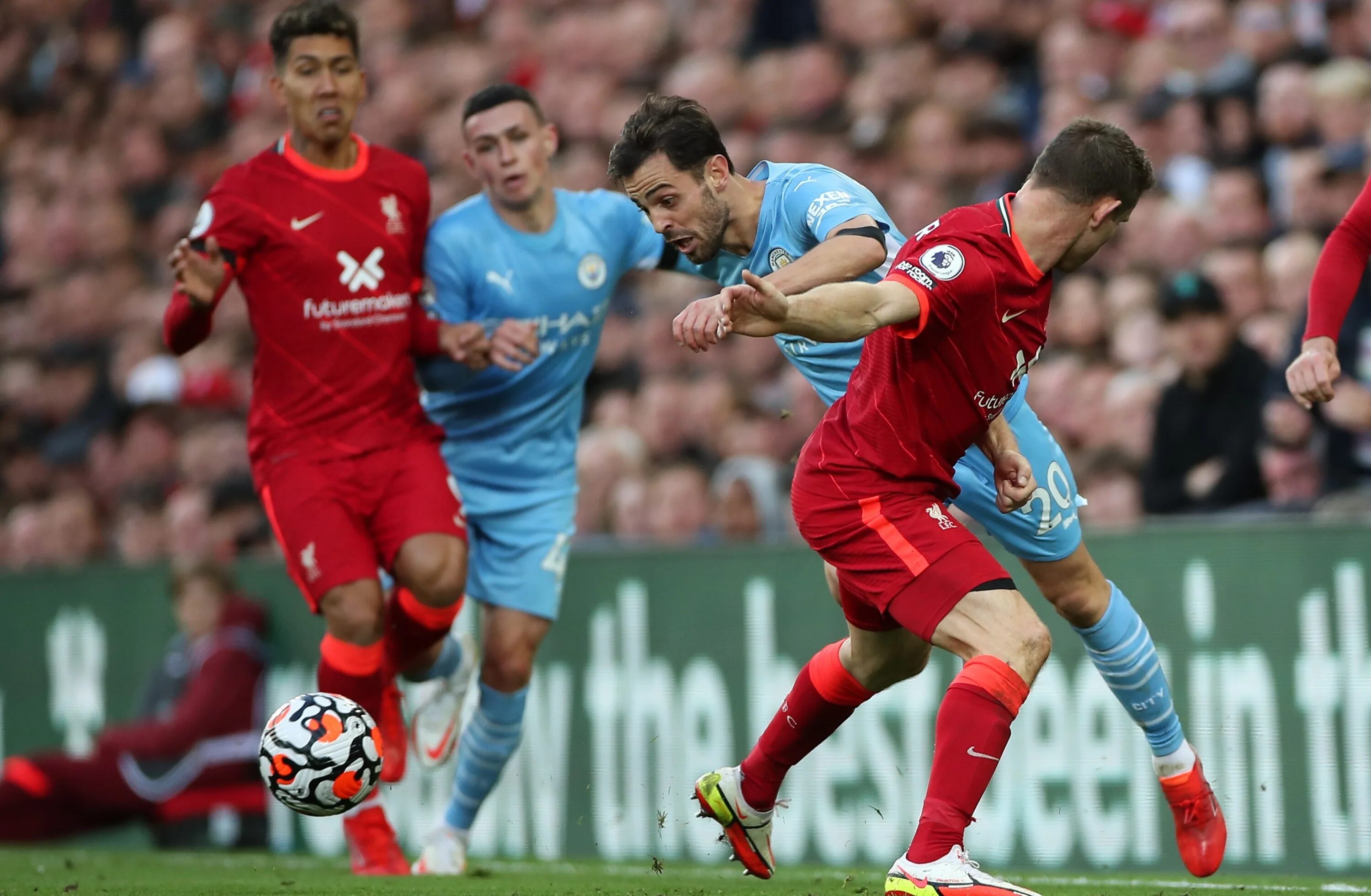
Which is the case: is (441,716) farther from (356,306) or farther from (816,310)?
(816,310)

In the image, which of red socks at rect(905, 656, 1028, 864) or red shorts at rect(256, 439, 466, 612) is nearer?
red socks at rect(905, 656, 1028, 864)

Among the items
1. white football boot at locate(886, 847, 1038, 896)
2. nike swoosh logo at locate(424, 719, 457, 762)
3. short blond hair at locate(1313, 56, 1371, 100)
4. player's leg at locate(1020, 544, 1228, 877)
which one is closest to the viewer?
white football boot at locate(886, 847, 1038, 896)

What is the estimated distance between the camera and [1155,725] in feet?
19.4

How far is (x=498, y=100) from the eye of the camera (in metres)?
7.07

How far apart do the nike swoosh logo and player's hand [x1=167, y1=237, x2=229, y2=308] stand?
2152 mm

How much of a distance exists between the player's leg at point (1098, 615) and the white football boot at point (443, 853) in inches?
101

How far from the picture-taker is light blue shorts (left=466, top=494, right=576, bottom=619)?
7223 mm

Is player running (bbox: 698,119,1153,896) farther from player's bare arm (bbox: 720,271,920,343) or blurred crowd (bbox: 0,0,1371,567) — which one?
blurred crowd (bbox: 0,0,1371,567)

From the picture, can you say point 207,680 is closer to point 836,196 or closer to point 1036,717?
point 1036,717

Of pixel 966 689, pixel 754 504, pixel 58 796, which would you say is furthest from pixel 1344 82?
pixel 58 796

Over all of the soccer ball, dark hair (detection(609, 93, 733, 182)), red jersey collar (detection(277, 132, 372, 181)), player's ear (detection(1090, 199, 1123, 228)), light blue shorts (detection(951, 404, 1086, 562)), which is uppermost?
red jersey collar (detection(277, 132, 372, 181))

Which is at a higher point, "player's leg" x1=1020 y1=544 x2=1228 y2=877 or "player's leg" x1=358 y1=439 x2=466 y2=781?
"player's leg" x1=358 y1=439 x2=466 y2=781

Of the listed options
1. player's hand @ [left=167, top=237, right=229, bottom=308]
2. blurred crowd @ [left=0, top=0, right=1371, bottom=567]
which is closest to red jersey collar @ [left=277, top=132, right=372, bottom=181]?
player's hand @ [left=167, top=237, right=229, bottom=308]

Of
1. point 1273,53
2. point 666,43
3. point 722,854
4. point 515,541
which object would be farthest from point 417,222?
point 666,43
